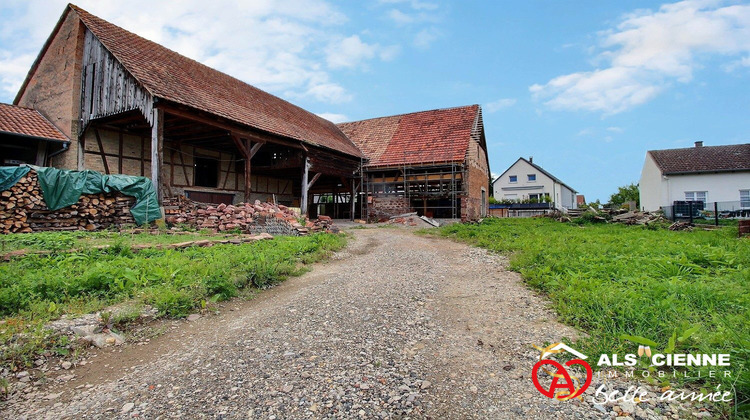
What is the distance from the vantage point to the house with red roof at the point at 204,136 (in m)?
12.2

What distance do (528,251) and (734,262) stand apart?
3.11 meters

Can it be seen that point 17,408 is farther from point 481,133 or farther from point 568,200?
point 568,200

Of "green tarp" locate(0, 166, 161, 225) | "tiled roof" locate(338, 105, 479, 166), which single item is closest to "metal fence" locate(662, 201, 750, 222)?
"tiled roof" locate(338, 105, 479, 166)

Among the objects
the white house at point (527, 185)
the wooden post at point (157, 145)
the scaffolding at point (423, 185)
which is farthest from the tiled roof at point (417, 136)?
the white house at point (527, 185)

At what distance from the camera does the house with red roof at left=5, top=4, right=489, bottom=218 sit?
1216cm

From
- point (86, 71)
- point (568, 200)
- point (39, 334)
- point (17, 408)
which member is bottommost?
point (17, 408)

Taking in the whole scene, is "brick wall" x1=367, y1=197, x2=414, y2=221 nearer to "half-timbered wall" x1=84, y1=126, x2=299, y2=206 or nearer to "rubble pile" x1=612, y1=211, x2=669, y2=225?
"half-timbered wall" x1=84, y1=126, x2=299, y2=206

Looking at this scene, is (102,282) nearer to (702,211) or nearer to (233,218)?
(233,218)

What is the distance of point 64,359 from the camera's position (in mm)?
3113

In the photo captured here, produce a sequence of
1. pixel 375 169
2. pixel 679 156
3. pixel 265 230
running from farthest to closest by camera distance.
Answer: pixel 679 156, pixel 375 169, pixel 265 230

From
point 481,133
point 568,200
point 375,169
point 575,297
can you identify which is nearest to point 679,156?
point 481,133

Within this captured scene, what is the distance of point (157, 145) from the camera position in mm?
11211

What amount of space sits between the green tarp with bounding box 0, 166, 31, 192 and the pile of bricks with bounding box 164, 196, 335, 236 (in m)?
3.50

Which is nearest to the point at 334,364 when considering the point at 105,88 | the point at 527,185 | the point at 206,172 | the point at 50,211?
A: the point at 50,211
